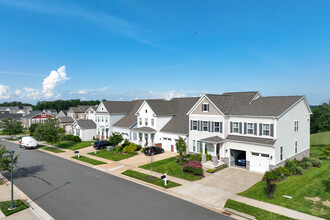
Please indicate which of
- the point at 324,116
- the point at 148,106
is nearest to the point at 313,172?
the point at 148,106

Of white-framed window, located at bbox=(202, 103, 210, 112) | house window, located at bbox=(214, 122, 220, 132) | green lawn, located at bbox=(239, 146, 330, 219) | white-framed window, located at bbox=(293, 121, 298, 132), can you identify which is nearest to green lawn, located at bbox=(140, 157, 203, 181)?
green lawn, located at bbox=(239, 146, 330, 219)

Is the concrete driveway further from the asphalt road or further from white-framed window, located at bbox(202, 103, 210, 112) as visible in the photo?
white-framed window, located at bbox(202, 103, 210, 112)

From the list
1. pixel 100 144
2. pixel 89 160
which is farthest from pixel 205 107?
pixel 100 144

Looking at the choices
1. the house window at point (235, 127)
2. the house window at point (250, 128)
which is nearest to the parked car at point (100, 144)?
the house window at point (235, 127)

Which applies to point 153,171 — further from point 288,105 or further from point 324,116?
point 324,116

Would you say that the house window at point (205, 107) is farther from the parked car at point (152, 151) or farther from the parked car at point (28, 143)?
the parked car at point (28, 143)
